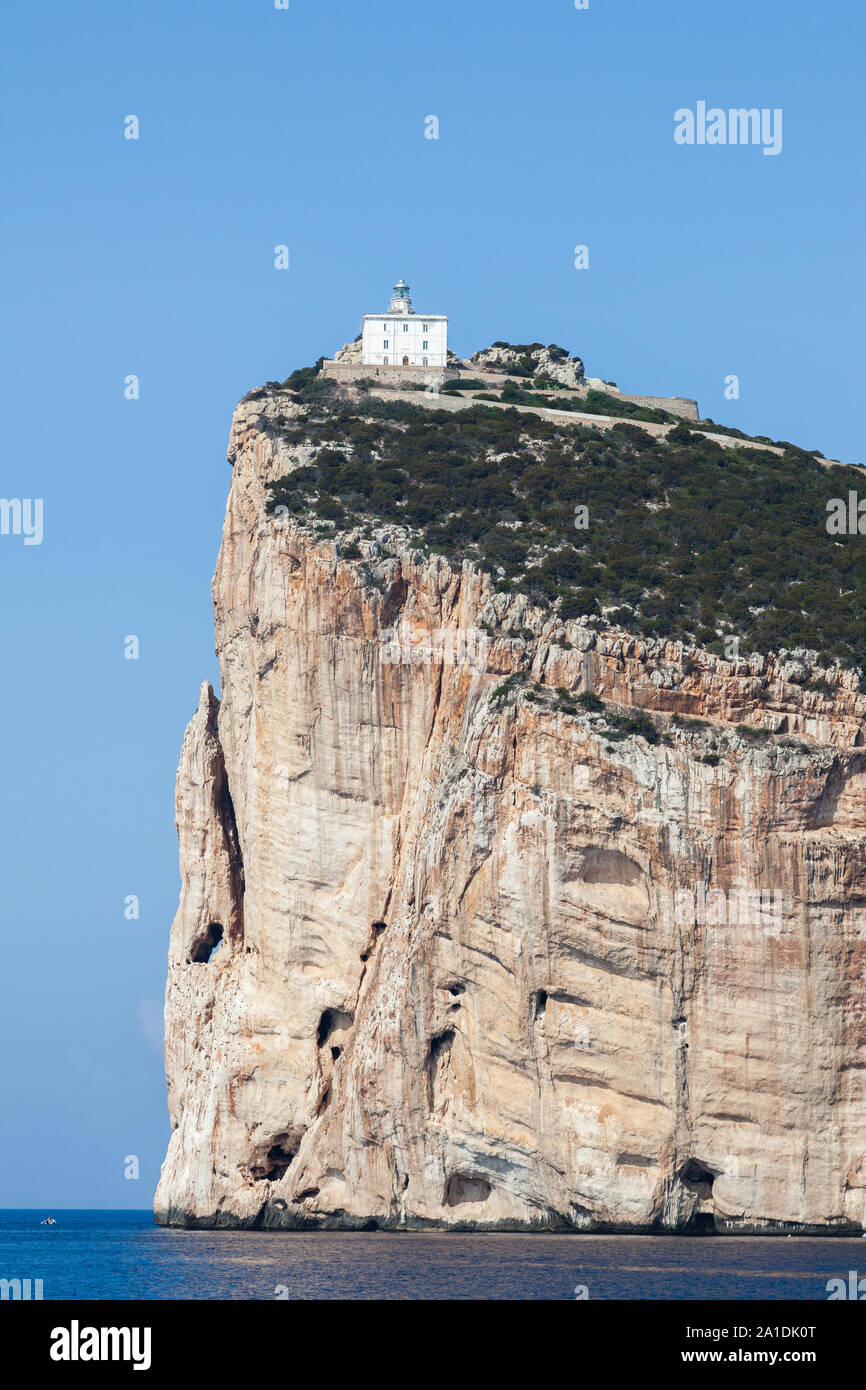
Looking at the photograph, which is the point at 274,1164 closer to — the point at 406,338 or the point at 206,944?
the point at 206,944

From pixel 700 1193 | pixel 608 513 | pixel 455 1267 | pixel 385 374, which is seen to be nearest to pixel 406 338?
pixel 385 374

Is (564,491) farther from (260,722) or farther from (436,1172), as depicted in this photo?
(436,1172)

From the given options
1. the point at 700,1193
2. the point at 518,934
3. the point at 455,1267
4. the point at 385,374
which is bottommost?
the point at 455,1267

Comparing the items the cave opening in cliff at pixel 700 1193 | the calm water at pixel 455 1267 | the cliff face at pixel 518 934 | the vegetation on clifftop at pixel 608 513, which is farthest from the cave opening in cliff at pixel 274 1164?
the vegetation on clifftop at pixel 608 513

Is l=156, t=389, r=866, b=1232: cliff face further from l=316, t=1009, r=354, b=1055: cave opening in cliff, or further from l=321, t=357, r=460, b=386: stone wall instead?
l=321, t=357, r=460, b=386: stone wall

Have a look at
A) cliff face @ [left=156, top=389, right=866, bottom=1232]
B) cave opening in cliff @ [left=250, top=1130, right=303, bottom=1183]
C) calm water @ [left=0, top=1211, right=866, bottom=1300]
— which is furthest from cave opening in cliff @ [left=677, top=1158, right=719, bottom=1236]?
cave opening in cliff @ [left=250, top=1130, right=303, bottom=1183]
